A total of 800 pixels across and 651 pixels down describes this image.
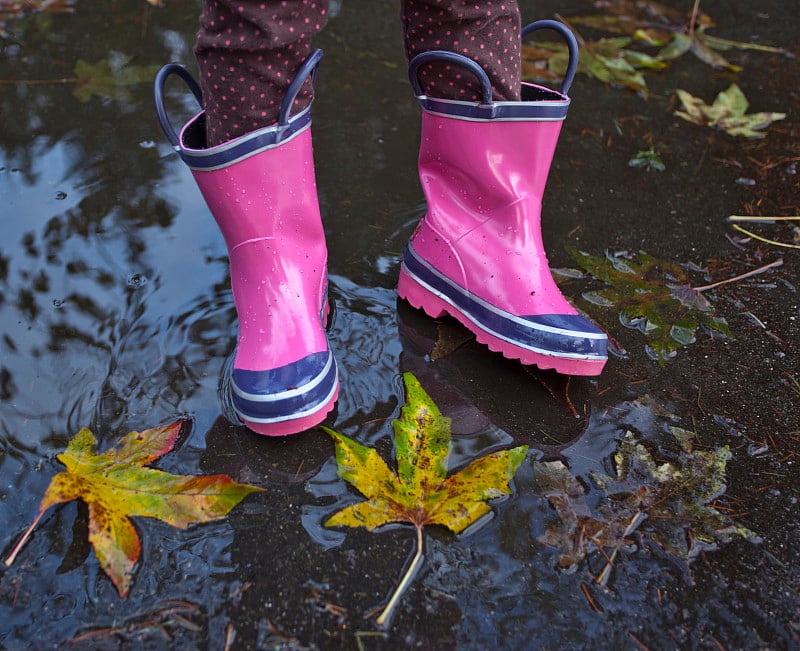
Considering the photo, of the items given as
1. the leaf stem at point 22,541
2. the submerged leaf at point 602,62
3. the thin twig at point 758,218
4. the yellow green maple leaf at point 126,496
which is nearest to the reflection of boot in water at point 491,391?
the yellow green maple leaf at point 126,496

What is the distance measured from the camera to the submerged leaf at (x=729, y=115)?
1879 millimetres

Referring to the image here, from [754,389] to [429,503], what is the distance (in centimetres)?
60

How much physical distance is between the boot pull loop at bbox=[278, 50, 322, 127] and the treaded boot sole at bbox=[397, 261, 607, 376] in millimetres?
388

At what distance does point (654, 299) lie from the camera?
51.1 inches

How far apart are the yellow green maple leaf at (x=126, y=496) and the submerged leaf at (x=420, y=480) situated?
138mm

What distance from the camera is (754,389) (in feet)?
3.76

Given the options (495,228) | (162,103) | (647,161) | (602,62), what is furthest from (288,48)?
(602,62)

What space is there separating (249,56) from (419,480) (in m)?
0.59

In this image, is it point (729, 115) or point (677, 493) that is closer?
point (677, 493)

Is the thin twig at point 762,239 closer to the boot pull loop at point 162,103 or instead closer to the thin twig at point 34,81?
the boot pull loop at point 162,103

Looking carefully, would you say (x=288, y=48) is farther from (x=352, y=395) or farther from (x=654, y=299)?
(x=654, y=299)

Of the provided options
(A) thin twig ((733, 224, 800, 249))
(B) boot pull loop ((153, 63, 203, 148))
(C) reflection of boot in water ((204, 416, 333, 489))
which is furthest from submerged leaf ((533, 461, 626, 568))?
(A) thin twig ((733, 224, 800, 249))

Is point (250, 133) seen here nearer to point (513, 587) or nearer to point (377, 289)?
point (377, 289)

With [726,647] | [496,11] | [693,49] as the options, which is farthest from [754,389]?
[693,49]
